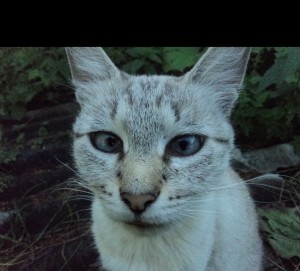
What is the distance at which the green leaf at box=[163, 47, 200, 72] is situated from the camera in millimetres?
1908

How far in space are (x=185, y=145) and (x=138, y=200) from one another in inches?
8.6

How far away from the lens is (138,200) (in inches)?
47.9

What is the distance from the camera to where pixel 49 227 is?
6.16ft

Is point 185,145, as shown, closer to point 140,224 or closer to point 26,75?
point 140,224

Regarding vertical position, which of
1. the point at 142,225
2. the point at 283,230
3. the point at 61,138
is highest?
the point at 61,138

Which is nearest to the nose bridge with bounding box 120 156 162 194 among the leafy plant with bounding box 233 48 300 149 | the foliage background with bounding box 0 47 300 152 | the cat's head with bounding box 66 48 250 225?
the cat's head with bounding box 66 48 250 225

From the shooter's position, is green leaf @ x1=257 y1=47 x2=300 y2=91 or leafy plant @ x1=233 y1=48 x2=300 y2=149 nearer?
green leaf @ x1=257 y1=47 x2=300 y2=91

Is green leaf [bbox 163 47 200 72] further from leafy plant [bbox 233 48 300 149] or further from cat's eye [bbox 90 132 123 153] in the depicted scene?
cat's eye [bbox 90 132 123 153]

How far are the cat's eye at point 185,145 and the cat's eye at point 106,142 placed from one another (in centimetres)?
13

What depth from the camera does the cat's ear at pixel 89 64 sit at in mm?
1465

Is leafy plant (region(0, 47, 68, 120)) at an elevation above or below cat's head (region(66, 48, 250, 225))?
above

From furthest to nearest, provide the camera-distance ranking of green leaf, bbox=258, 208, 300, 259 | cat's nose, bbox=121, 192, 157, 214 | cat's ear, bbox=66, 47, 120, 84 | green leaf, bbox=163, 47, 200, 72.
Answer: green leaf, bbox=163, 47, 200, 72, green leaf, bbox=258, 208, 300, 259, cat's ear, bbox=66, 47, 120, 84, cat's nose, bbox=121, 192, 157, 214

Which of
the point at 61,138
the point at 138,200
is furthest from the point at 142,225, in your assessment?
the point at 61,138

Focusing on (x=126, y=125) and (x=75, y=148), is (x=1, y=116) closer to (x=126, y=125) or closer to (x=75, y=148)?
(x=75, y=148)
